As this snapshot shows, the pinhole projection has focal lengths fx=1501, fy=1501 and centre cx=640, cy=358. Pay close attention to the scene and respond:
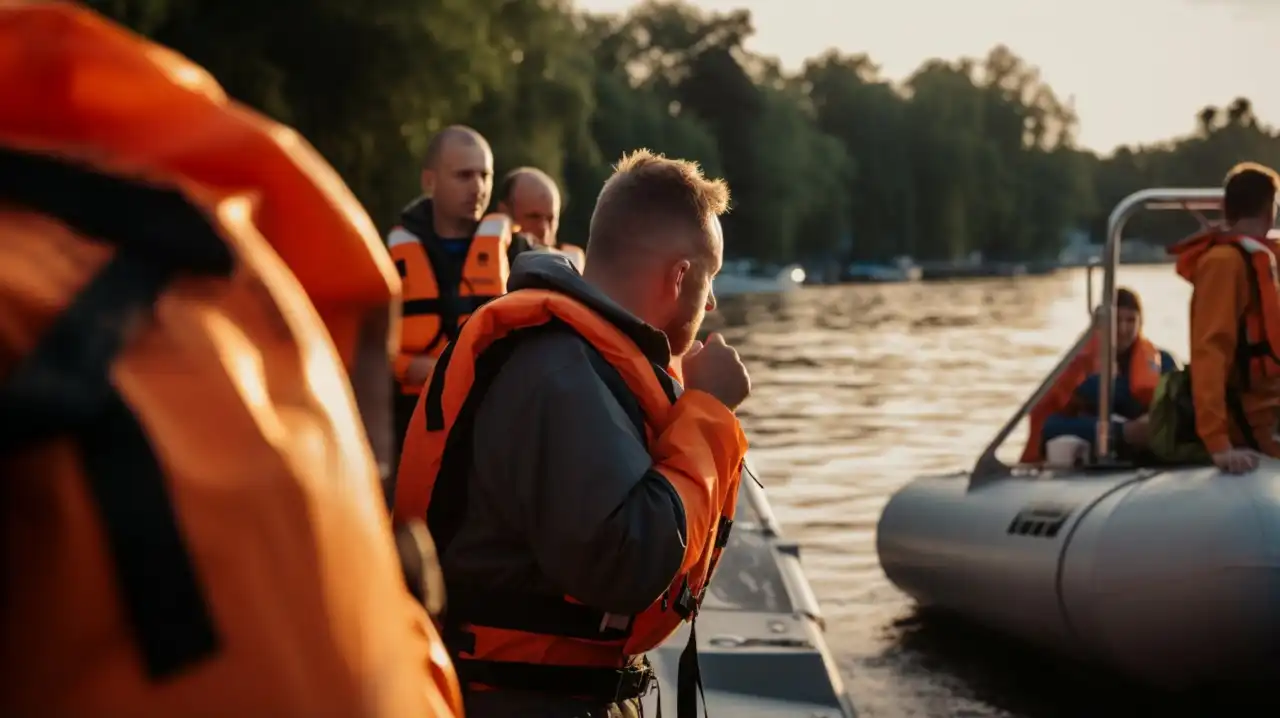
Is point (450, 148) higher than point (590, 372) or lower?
higher

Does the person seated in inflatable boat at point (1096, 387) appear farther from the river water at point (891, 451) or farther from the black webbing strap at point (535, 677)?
the black webbing strap at point (535, 677)

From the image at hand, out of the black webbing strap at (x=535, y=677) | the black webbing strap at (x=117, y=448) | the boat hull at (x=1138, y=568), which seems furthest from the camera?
the boat hull at (x=1138, y=568)

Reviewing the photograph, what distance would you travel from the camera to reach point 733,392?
2484mm

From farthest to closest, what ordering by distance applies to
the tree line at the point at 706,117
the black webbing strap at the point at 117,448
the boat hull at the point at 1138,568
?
1. the tree line at the point at 706,117
2. the boat hull at the point at 1138,568
3. the black webbing strap at the point at 117,448

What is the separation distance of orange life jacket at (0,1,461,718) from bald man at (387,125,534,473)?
14.6 ft

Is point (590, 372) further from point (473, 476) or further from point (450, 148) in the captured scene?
point (450, 148)

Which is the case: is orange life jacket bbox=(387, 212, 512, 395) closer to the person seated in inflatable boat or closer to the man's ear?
the man's ear

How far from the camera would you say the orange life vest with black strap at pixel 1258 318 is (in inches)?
246

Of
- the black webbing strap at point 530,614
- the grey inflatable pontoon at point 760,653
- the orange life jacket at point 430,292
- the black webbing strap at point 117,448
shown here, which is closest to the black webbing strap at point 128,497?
the black webbing strap at point 117,448

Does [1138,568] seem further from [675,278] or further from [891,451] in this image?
[891,451]

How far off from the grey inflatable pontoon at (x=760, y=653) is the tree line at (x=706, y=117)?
48.9ft

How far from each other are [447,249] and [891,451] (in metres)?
11.1

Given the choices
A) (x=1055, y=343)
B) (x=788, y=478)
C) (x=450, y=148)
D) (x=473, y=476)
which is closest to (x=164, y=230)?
(x=473, y=476)

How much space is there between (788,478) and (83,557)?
44.2ft
